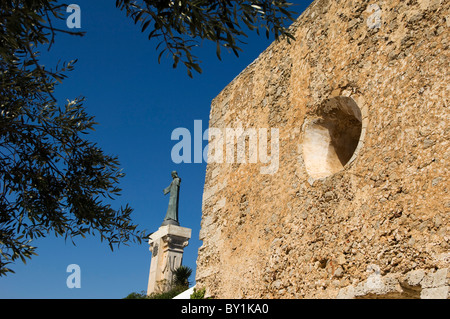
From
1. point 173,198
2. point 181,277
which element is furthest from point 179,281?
point 173,198

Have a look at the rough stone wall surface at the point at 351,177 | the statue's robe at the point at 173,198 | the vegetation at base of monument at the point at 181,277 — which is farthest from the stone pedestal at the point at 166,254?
the rough stone wall surface at the point at 351,177

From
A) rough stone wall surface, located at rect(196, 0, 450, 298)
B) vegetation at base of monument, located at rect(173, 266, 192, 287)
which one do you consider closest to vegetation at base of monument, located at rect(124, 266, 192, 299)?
vegetation at base of monument, located at rect(173, 266, 192, 287)

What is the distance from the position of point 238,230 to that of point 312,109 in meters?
2.03

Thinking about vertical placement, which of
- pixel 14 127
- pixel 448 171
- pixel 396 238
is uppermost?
pixel 14 127

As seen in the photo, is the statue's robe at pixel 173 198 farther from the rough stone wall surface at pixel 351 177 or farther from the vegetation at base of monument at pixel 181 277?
the rough stone wall surface at pixel 351 177

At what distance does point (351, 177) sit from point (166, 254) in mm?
12539

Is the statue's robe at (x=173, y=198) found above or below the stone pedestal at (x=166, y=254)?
above

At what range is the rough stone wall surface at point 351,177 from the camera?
3721 millimetres

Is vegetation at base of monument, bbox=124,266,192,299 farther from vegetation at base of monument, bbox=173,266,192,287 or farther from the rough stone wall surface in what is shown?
the rough stone wall surface

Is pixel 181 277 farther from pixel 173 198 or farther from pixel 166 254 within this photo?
pixel 173 198

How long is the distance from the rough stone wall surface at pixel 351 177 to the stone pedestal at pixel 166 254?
951 centimetres

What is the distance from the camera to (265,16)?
11.6 feet

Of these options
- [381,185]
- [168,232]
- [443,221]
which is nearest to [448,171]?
[443,221]

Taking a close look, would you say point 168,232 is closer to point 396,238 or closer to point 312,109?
point 312,109
